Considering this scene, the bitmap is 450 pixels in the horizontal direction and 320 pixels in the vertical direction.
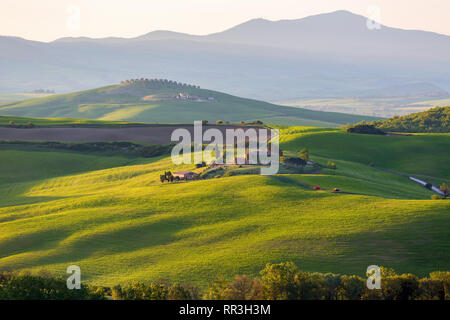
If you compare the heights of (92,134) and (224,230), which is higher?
(92,134)

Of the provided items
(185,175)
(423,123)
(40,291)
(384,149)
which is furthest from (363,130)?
(40,291)

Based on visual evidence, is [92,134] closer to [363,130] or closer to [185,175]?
[185,175]

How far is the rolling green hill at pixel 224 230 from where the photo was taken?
39.3m

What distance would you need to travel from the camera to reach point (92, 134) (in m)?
125

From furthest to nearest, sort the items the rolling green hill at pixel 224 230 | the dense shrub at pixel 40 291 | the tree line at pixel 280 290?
the rolling green hill at pixel 224 230
the dense shrub at pixel 40 291
the tree line at pixel 280 290

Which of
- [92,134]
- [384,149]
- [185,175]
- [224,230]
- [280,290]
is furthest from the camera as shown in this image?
[92,134]

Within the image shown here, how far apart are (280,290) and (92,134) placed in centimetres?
10144

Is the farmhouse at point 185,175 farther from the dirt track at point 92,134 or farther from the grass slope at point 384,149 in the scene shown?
the dirt track at point 92,134

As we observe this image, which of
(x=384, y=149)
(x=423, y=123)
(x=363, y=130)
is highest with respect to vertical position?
(x=423, y=123)

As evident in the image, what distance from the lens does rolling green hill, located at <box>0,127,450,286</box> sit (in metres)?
39.3

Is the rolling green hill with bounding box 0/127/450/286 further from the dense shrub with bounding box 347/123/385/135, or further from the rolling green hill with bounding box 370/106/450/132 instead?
the rolling green hill with bounding box 370/106/450/132

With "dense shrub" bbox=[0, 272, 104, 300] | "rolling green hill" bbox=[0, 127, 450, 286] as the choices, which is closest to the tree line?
"dense shrub" bbox=[0, 272, 104, 300]

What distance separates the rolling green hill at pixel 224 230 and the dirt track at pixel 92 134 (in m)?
48.4

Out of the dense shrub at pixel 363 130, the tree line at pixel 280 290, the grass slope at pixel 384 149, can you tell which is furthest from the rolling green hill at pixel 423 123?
the tree line at pixel 280 290
